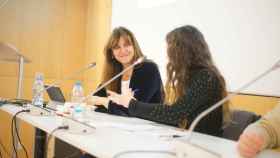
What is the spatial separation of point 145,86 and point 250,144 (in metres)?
1.24

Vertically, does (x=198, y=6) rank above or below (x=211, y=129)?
above

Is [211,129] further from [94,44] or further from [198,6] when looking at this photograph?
[94,44]

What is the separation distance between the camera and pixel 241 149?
2.82 feet

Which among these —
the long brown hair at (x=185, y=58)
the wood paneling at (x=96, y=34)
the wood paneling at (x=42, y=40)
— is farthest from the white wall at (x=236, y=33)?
the wood paneling at (x=42, y=40)

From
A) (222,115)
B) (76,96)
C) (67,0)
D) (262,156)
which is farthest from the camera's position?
(67,0)

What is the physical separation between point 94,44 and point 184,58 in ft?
7.88

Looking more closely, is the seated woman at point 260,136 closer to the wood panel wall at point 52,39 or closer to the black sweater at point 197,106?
the black sweater at point 197,106

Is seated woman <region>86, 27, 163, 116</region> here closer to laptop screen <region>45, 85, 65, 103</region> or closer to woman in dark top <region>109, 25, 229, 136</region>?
laptop screen <region>45, 85, 65, 103</region>

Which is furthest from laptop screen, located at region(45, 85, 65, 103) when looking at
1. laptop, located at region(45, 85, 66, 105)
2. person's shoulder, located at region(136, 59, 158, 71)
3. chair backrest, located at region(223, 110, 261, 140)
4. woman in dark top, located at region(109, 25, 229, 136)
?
chair backrest, located at region(223, 110, 261, 140)

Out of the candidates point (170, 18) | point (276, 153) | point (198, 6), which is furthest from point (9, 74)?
point (276, 153)

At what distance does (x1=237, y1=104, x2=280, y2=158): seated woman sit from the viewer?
32.9 inches

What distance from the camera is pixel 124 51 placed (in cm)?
213

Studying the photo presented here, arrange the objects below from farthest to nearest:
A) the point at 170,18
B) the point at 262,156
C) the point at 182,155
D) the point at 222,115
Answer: the point at 170,18
the point at 222,115
the point at 262,156
the point at 182,155

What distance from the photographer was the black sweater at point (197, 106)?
4.70ft
